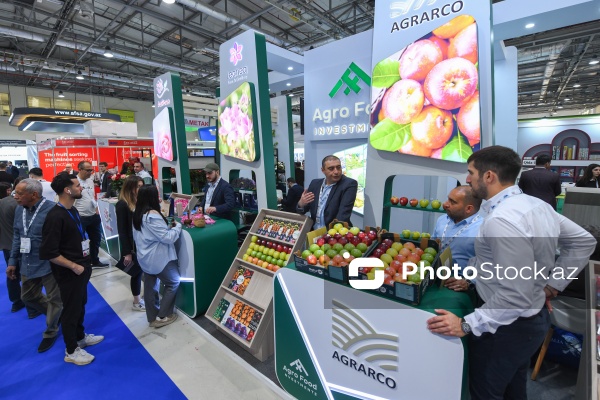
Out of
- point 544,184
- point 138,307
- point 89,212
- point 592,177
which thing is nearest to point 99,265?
point 89,212

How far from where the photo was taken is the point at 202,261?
144 inches

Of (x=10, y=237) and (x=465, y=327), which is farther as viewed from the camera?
(x=10, y=237)

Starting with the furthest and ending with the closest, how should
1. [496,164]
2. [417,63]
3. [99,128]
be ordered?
[99,128], [417,63], [496,164]

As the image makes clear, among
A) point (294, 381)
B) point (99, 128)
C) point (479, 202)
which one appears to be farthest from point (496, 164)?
point (99, 128)

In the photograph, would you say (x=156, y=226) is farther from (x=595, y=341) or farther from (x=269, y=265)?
(x=595, y=341)

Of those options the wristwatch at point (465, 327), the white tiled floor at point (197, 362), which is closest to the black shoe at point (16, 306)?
the white tiled floor at point (197, 362)

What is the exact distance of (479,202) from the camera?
7.13 ft

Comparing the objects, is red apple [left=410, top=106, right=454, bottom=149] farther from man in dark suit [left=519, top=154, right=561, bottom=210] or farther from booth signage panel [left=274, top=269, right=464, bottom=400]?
man in dark suit [left=519, top=154, right=561, bottom=210]

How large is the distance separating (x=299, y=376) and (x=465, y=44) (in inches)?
117

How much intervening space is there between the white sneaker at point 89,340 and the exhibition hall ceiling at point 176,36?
6.31m

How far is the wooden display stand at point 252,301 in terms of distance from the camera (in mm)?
2992

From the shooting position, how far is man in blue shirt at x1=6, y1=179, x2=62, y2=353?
3.08m

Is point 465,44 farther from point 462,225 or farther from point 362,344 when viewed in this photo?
point 362,344

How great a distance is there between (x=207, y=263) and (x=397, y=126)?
8.62 ft
